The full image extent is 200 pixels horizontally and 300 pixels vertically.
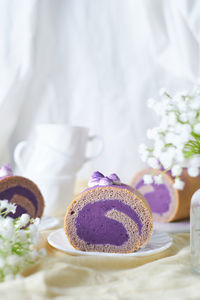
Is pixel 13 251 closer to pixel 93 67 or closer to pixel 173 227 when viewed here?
pixel 173 227

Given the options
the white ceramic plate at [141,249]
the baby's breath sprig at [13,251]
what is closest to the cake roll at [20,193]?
the white ceramic plate at [141,249]

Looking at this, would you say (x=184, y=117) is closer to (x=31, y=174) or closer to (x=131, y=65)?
(x=31, y=174)

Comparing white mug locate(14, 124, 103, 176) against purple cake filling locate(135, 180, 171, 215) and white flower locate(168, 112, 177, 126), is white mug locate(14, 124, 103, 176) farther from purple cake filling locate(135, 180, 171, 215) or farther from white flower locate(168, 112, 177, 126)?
white flower locate(168, 112, 177, 126)

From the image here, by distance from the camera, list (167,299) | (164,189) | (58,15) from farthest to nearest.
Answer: (58,15), (164,189), (167,299)

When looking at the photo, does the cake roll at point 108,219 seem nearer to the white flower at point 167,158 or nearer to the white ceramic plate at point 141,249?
the white ceramic plate at point 141,249

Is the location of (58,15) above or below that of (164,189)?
above

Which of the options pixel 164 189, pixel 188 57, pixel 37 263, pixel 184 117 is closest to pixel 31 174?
pixel 164 189

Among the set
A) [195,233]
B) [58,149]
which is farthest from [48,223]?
[195,233]
